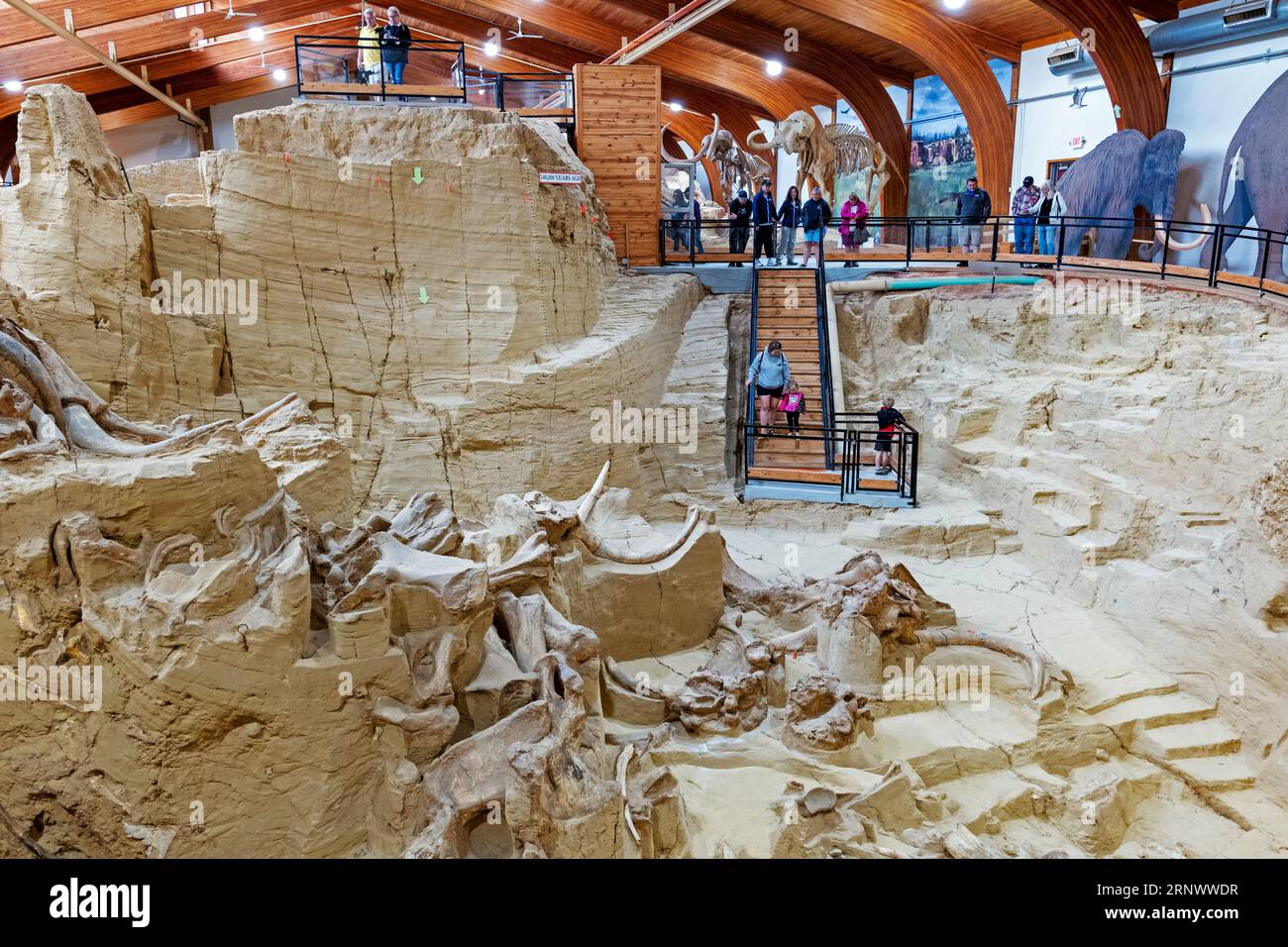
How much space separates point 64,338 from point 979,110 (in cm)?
1499

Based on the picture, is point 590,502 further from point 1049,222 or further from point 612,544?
point 1049,222

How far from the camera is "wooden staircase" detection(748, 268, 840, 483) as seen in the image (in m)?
11.2

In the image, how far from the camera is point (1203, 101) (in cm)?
1288

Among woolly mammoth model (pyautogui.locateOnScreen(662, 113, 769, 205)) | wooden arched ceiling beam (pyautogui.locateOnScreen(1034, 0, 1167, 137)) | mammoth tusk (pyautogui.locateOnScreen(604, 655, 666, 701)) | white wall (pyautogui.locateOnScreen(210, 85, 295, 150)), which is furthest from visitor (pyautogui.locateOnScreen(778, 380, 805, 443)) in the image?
white wall (pyautogui.locateOnScreen(210, 85, 295, 150))

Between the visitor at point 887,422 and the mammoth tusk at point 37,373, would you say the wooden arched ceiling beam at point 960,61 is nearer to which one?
the visitor at point 887,422

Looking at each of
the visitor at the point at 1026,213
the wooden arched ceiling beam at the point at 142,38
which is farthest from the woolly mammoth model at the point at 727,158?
the wooden arched ceiling beam at the point at 142,38

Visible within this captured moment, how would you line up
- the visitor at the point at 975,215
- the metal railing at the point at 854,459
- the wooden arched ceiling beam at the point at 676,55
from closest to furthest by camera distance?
the metal railing at the point at 854,459 < the visitor at the point at 975,215 < the wooden arched ceiling beam at the point at 676,55

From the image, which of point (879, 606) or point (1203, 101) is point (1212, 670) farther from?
point (1203, 101)

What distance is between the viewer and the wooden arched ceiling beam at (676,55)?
56.7 feet

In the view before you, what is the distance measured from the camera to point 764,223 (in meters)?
14.0

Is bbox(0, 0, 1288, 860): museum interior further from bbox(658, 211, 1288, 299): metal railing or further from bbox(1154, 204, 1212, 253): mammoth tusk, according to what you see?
bbox(1154, 204, 1212, 253): mammoth tusk

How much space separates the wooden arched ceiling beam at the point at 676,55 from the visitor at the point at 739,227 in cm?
513

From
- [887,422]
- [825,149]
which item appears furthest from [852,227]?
[887,422]
